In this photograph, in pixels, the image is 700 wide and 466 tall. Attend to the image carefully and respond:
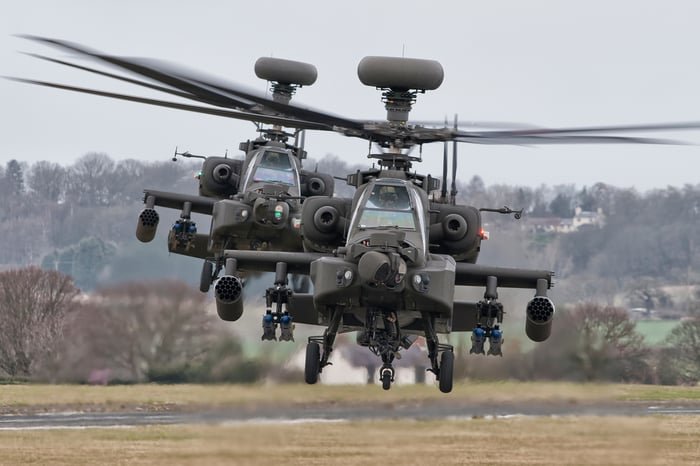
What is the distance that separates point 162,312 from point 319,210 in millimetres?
9574

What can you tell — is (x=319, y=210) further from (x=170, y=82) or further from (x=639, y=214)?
(x=639, y=214)

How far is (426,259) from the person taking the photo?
22750mm

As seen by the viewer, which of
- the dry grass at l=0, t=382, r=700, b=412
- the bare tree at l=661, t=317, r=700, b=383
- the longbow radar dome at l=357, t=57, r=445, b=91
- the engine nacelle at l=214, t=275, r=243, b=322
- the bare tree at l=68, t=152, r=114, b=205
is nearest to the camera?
the engine nacelle at l=214, t=275, r=243, b=322

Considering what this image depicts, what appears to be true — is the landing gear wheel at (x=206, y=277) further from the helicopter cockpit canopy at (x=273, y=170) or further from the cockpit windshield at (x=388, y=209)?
the cockpit windshield at (x=388, y=209)

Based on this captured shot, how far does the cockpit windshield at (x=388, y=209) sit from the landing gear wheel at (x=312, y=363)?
222cm

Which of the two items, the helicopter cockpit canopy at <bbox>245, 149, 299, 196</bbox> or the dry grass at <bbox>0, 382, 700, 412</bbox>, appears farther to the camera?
the helicopter cockpit canopy at <bbox>245, 149, 299, 196</bbox>

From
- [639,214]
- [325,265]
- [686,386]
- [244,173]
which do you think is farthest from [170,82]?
[639,214]

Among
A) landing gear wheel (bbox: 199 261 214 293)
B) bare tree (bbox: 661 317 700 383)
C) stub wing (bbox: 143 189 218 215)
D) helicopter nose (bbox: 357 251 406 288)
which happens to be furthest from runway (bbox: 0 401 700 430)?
bare tree (bbox: 661 317 700 383)

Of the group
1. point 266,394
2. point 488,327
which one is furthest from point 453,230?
point 266,394

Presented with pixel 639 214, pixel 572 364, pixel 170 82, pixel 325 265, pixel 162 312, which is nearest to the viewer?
pixel 170 82

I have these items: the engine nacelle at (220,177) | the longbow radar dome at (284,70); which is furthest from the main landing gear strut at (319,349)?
the longbow radar dome at (284,70)

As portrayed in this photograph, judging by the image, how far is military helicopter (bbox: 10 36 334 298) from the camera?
30344mm

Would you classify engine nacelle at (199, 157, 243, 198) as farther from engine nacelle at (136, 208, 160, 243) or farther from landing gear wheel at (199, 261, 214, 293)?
landing gear wheel at (199, 261, 214, 293)

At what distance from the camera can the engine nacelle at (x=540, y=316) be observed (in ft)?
76.9
